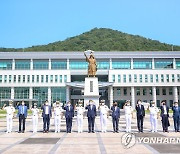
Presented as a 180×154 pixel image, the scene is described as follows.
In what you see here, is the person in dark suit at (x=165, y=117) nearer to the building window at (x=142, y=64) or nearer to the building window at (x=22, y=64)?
the building window at (x=142, y=64)

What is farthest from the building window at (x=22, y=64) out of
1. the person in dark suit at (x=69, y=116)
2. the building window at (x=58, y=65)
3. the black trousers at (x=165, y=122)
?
the black trousers at (x=165, y=122)

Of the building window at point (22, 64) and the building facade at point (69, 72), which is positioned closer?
the building facade at point (69, 72)

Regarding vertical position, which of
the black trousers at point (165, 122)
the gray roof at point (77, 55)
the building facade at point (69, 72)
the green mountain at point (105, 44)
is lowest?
the black trousers at point (165, 122)

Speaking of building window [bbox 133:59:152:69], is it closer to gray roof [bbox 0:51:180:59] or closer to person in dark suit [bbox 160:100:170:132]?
gray roof [bbox 0:51:180:59]

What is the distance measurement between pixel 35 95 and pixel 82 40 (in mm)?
60628

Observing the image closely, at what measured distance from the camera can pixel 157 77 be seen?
79.9m

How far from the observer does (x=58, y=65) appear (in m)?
80.9

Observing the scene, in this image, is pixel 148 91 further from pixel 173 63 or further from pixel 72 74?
pixel 72 74

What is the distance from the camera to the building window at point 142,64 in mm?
81000

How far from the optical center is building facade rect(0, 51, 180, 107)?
259ft

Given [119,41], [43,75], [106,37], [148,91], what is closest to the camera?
[43,75]

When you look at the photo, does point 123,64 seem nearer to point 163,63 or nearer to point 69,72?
point 163,63

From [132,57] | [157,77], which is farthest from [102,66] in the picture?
[157,77]

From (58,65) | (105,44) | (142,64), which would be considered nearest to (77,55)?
(58,65)
